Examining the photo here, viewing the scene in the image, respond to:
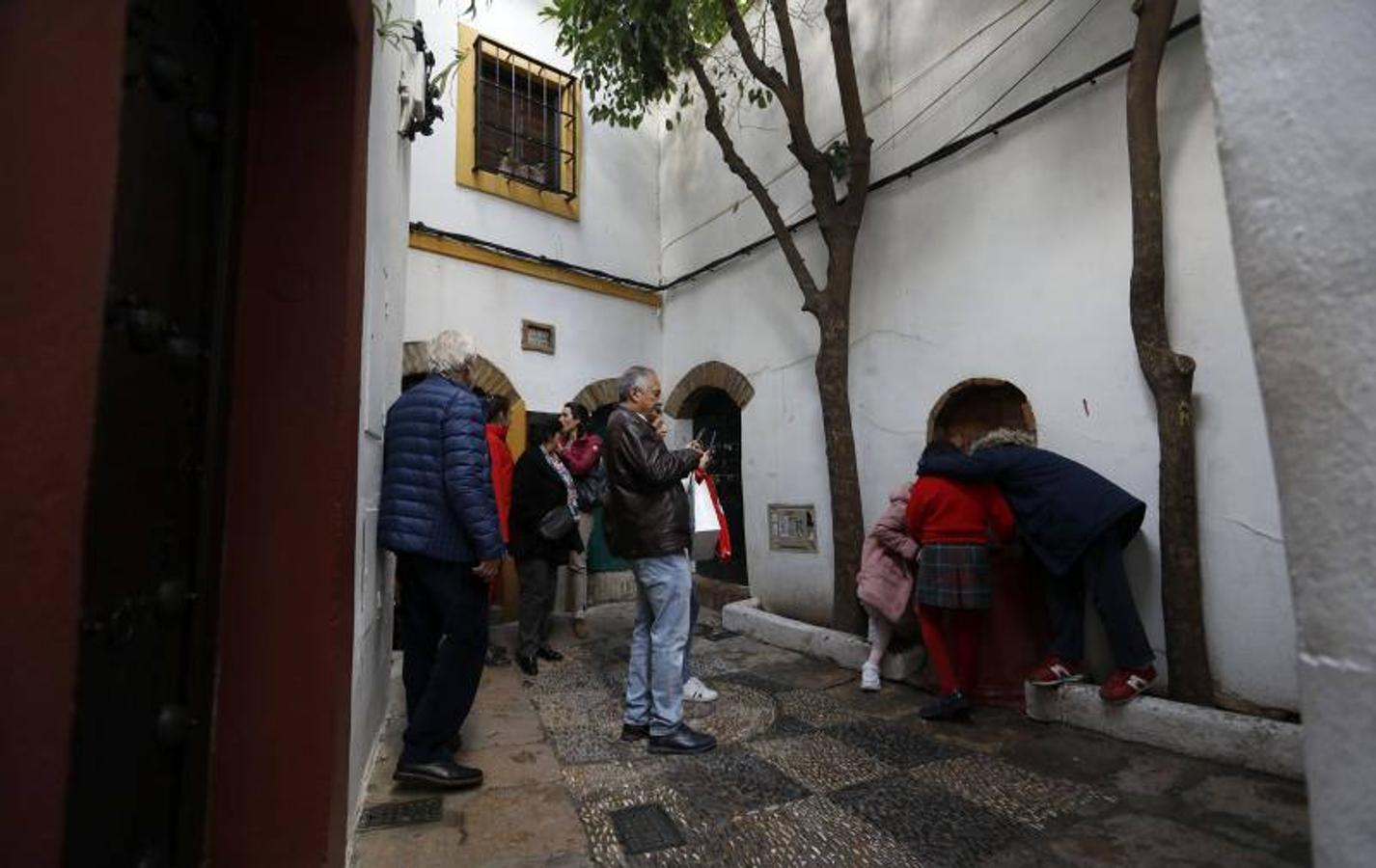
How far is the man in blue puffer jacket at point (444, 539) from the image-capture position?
2594 mm

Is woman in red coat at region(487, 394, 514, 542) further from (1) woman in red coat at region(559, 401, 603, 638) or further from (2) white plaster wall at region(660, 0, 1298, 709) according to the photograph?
(2) white plaster wall at region(660, 0, 1298, 709)

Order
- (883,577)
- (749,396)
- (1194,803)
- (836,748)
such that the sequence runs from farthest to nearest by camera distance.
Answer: (749,396) < (883,577) < (836,748) < (1194,803)

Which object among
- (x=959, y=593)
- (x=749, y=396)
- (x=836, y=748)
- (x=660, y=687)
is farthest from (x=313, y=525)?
(x=749, y=396)

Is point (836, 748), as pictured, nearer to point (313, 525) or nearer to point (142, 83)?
point (313, 525)

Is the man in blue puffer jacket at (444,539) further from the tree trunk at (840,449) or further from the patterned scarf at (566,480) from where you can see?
the tree trunk at (840,449)

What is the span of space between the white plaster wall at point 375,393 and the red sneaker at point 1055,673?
326 cm

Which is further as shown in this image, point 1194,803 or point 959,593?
point 959,593

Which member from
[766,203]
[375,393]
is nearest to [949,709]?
[375,393]

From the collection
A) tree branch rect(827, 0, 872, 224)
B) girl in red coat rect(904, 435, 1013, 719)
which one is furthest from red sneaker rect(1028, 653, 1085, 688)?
tree branch rect(827, 0, 872, 224)

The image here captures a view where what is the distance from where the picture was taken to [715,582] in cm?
675

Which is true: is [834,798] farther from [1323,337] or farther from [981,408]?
[981,408]

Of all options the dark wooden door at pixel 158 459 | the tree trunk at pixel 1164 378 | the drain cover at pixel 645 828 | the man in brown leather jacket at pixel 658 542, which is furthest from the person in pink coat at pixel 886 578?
the dark wooden door at pixel 158 459

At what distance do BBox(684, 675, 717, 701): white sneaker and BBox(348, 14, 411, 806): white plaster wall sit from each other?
65.1 inches

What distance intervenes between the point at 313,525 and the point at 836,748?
253 centimetres
